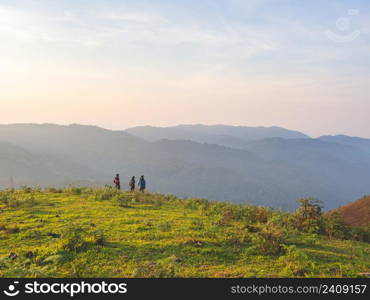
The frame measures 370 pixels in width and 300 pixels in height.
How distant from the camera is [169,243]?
1072 cm

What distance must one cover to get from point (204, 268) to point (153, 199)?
13.5m

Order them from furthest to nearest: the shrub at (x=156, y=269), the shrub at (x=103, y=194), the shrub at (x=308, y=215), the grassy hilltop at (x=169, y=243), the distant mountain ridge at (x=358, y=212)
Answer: the distant mountain ridge at (x=358, y=212) < the shrub at (x=103, y=194) < the shrub at (x=308, y=215) < the grassy hilltop at (x=169, y=243) < the shrub at (x=156, y=269)

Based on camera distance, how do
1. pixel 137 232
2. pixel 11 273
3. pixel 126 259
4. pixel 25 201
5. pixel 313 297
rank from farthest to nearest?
1. pixel 25 201
2. pixel 137 232
3. pixel 126 259
4. pixel 11 273
5. pixel 313 297

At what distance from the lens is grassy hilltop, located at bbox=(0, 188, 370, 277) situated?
838cm

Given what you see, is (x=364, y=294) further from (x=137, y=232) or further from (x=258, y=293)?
(x=137, y=232)

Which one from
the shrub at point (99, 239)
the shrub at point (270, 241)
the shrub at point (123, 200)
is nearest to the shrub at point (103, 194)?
the shrub at point (123, 200)

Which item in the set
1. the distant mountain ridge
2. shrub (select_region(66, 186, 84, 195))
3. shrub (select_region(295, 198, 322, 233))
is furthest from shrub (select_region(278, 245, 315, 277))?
the distant mountain ridge

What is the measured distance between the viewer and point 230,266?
891 cm

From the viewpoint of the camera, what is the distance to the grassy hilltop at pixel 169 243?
27.5ft

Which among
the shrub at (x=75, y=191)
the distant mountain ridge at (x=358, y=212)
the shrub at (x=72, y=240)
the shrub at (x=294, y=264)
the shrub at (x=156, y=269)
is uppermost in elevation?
the shrub at (x=75, y=191)

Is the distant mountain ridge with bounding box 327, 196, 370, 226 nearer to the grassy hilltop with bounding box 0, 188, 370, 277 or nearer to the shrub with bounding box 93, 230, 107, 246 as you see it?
the grassy hilltop with bounding box 0, 188, 370, 277

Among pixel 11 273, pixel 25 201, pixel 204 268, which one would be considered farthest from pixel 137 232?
pixel 25 201

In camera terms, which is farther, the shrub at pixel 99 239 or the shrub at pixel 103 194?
the shrub at pixel 103 194

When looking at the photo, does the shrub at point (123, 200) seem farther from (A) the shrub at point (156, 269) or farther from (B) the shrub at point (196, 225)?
(A) the shrub at point (156, 269)
